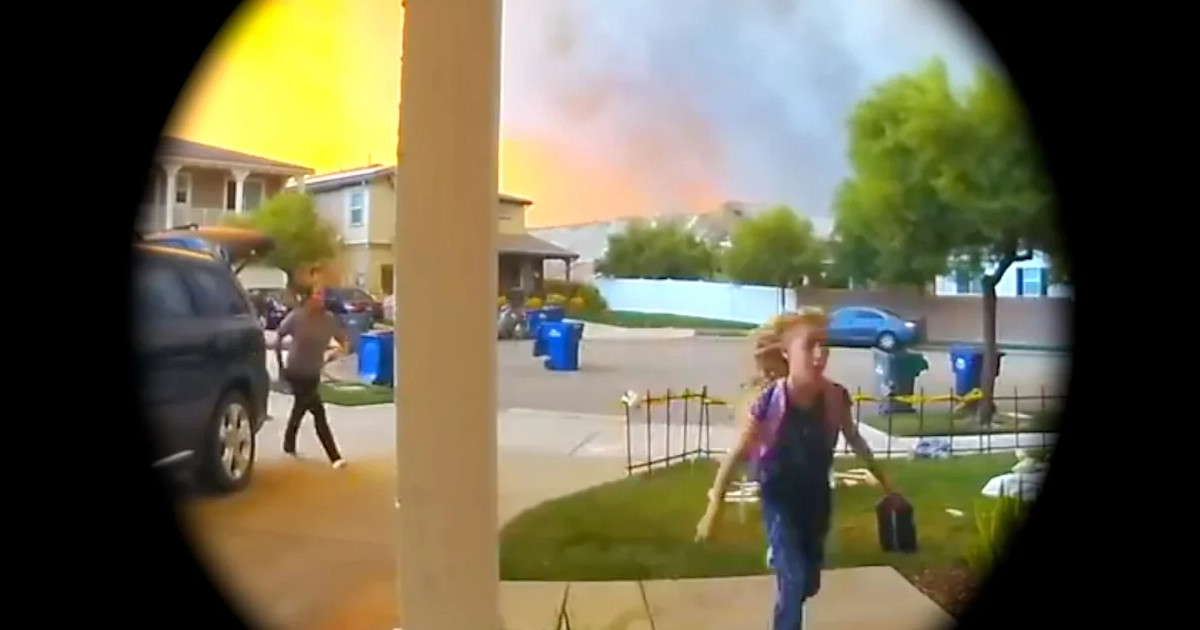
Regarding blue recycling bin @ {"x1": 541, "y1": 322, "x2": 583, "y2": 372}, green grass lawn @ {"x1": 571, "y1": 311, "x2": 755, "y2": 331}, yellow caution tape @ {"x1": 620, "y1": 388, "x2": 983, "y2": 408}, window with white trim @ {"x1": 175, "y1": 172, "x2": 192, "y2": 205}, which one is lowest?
yellow caution tape @ {"x1": 620, "y1": 388, "x2": 983, "y2": 408}

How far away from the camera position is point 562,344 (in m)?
1.25

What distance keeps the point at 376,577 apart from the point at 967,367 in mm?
735

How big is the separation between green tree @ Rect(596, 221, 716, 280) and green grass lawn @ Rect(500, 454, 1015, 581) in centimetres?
23

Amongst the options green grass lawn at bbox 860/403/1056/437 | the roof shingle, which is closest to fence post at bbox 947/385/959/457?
green grass lawn at bbox 860/403/1056/437

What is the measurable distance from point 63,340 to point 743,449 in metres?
0.79

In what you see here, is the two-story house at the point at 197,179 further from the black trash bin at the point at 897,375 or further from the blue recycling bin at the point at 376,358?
the black trash bin at the point at 897,375

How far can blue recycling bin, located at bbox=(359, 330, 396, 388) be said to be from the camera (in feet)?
4.00

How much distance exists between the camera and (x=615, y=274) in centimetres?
123

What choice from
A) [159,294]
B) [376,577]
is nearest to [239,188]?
[159,294]

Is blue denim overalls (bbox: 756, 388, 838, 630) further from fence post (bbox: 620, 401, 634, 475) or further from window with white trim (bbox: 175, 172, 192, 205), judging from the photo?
window with white trim (bbox: 175, 172, 192, 205)

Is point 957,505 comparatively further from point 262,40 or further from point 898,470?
point 262,40

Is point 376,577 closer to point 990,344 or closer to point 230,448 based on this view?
point 230,448

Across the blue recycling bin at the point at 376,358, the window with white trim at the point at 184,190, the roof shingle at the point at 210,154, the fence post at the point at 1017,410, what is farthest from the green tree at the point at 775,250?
the window with white trim at the point at 184,190

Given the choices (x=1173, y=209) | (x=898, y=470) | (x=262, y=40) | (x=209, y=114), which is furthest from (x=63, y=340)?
(x=1173, y=209)
